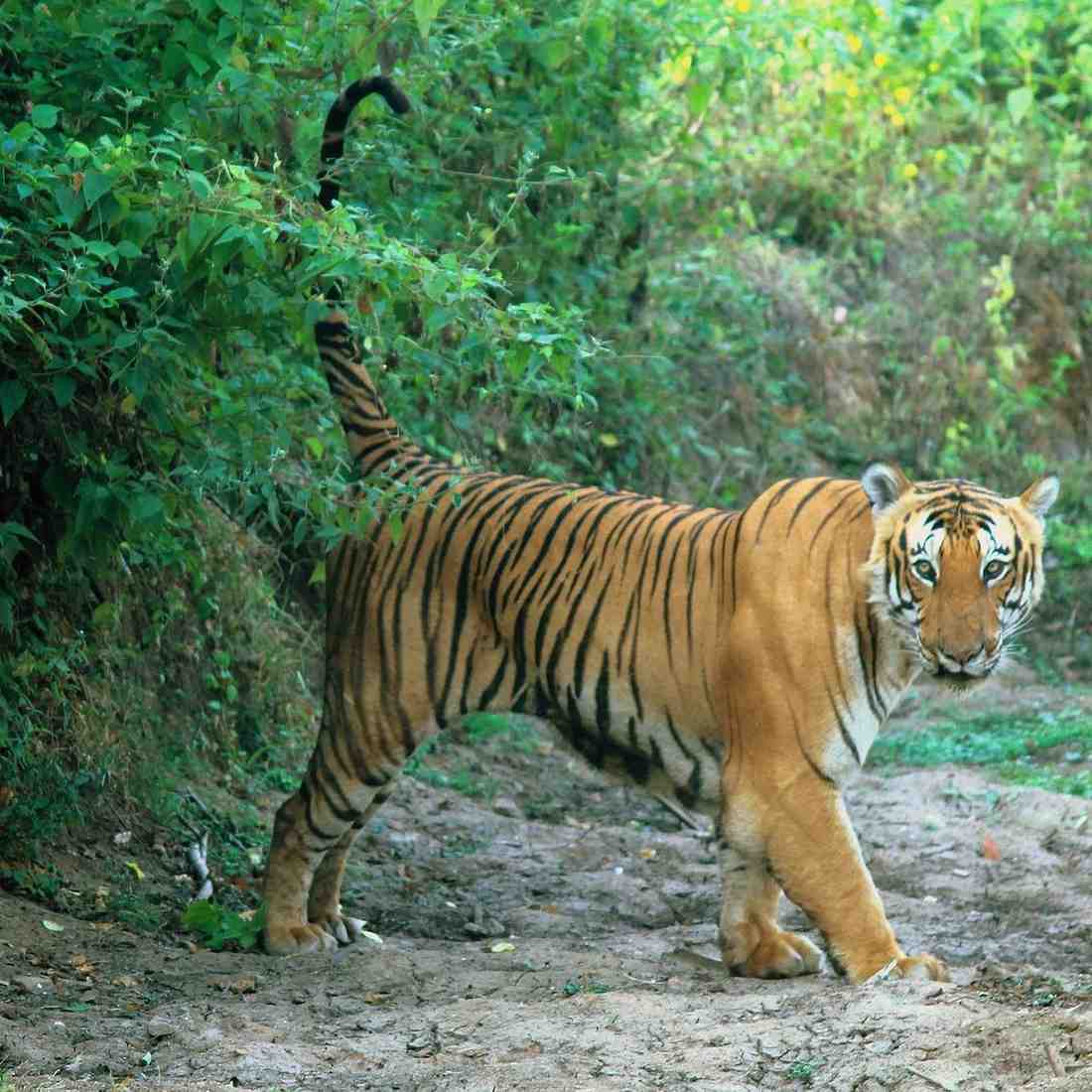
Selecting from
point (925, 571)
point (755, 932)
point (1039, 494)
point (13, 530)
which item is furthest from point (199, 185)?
point (755, 932)

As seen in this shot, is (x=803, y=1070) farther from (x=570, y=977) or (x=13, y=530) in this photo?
(x=13, y=530)

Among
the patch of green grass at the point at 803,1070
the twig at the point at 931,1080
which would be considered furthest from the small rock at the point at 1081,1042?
the patch of green grass at the point at 803,1070

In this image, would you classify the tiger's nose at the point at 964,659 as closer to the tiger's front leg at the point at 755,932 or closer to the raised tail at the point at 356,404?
the tiger's front leg at the point at 755,932

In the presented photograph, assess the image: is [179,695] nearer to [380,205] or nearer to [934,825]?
[380,205]

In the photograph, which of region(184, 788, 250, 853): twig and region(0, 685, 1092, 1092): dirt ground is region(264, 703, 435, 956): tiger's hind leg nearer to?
region(0, 685, 1092, 1092): dirt ground

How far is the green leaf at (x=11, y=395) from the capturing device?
13.8 feet

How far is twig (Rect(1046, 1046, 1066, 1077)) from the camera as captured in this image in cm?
337

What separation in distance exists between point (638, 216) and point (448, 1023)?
15.3ft

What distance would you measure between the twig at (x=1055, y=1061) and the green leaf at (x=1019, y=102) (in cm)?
904

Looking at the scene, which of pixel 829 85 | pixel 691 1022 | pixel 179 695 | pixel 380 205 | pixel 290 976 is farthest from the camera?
pixel 829 85

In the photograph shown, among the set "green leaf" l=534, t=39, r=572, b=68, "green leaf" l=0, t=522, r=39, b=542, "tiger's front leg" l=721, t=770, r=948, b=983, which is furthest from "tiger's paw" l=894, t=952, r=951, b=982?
"green leaf" l=534, t=39, r=572, b=68

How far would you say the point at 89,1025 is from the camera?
407 cm

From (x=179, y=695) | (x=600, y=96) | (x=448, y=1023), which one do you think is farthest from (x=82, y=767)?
(x=600, y=96)

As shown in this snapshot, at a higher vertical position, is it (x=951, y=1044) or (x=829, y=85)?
(x=829, y=85)
